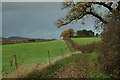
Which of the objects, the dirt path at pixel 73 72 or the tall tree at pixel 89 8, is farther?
the tall tree at pixel 89 8

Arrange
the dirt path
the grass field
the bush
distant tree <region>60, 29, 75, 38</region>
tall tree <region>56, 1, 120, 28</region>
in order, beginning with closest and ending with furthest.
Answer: distant tree <region>60, 29, 75, 38</region> → the grass field → the bush → the dirt path → tall tree <region>56, 1, 120, 28</region>

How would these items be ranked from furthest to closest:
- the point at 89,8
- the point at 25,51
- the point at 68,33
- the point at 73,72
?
the point at 89,8, the point at 73,72, the point at 25,51, the point at 68,33

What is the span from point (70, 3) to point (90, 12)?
2.05 metres

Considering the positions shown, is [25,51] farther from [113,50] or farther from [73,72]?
[113,50]

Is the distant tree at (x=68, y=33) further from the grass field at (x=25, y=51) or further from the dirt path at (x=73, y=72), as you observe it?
the dirt path at (x=73, y=72)

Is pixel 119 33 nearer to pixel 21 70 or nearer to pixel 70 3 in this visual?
pixel 70 3

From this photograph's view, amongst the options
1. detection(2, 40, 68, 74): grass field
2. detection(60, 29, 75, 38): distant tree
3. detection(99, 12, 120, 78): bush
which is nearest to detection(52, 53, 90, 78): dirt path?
detection(99, 12, 120, 78): bush

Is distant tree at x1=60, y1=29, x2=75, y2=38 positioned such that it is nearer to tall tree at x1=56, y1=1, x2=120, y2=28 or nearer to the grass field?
the grass field

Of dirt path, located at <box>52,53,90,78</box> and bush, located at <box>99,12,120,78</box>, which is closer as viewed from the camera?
bush, located at <box>99,12,120,78</box>

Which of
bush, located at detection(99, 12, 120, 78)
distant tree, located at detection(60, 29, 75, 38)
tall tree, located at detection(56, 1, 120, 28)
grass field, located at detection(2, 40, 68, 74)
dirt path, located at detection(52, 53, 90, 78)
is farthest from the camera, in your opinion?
tall tree, located at detection(56, 1, 120, 28)

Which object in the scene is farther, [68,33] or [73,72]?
[73,72]

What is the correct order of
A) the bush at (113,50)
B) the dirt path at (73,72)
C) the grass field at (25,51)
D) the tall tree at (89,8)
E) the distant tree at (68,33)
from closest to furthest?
the distant tree at (68,33)
the grass field at (25,51)
the bush at (113,50)
the dirt path at (73,72)
the tall tree at (89,8)

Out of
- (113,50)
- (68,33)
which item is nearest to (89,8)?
(113,50)

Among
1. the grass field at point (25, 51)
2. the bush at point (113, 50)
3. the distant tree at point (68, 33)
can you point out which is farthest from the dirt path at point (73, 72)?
the distant tree at point (68, 33)
